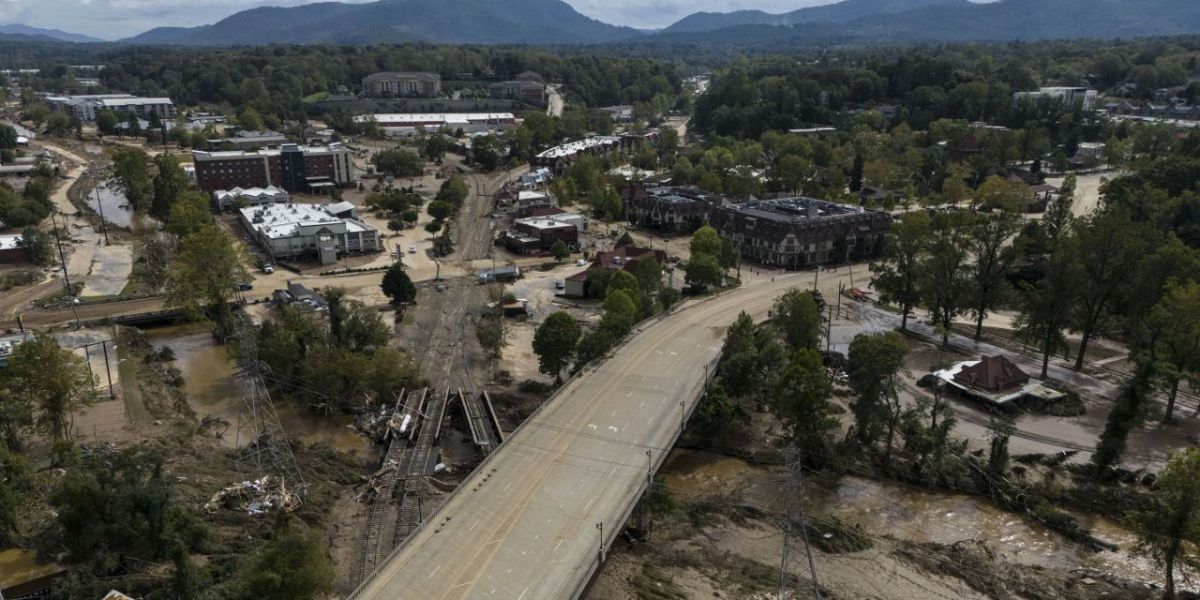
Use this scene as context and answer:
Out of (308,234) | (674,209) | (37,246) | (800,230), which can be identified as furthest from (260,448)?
(674,209)

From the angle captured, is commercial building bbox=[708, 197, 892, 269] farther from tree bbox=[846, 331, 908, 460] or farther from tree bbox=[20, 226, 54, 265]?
tree bbox=[20, 226, 54, 265]

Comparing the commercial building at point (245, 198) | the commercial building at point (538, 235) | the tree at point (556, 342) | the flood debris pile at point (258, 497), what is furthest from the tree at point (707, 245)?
the commercial building at point (245, 198)

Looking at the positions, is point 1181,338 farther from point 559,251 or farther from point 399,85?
point 399,85

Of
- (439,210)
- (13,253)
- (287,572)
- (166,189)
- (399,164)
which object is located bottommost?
(287,572)

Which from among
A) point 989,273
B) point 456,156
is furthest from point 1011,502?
point 456,156

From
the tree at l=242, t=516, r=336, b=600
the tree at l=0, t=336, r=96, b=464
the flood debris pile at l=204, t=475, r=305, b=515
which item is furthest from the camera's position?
the tree at l=0, t=336, r=96, b=464

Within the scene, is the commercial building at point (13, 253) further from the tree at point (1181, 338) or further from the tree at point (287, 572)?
the tree at point (1181, 338)

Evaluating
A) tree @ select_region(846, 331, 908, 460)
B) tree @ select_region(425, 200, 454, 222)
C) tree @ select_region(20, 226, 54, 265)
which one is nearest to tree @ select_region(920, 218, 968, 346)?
tree @ select_region(846, 331, 908, 460)
